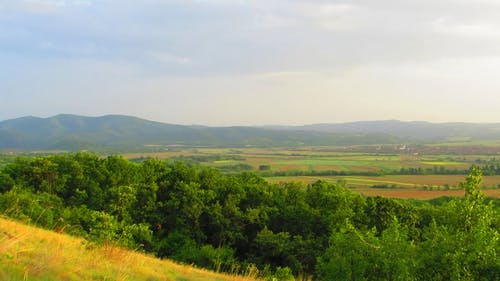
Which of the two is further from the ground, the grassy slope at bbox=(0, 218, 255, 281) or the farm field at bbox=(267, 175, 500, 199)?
the grassy slope at bbox=(0, 218, 255, 281)

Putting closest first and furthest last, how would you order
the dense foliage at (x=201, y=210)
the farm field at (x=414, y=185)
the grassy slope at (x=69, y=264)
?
the grassy slope at (x=69, y=264) < the dense foliage at (x=201, y=210) < the farm field at (x=414, y=185)

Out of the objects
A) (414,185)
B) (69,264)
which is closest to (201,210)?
(69,264)

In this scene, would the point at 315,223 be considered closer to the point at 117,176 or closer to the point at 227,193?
the point at 227,193

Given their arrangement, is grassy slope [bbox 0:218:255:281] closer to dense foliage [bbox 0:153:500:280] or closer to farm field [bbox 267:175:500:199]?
dense foliage [bbox 0:153:500:280]

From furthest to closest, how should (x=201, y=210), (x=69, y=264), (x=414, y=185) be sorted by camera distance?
(x=414, y=185) < (x=201, y=210) < (x=69, y=264)

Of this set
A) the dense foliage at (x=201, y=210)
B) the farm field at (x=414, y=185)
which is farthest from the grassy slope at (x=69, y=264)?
the farm field at (x=414, y=185)

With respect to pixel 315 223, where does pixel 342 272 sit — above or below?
above

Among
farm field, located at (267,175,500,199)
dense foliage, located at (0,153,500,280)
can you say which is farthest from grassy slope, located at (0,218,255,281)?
farm field, located at (267,175,500,199)

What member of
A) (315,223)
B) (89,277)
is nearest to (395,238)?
(89,277)

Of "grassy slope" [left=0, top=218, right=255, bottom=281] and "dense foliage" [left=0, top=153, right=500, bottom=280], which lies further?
"dense foliage" [left=0, top=153, right=500, bottom=280]

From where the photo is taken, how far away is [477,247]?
1335 cm

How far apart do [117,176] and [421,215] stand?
111 feet

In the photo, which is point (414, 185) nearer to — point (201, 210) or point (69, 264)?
point (201, 210)

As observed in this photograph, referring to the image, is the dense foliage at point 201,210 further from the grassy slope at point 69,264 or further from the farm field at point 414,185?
the farm field at point 414,185
